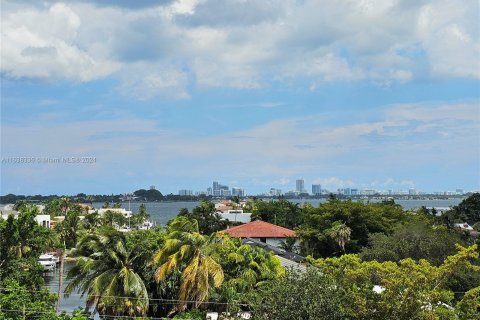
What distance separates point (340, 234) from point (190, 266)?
24.5m

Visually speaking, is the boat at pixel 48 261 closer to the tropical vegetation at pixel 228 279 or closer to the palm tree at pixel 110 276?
the tropical vegetation at pixel 228 279

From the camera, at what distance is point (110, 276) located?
23.5m

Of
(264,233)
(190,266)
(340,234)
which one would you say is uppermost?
(190,266)

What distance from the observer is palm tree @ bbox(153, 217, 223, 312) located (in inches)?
930

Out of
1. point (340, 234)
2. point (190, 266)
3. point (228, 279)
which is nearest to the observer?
point (190, 266)

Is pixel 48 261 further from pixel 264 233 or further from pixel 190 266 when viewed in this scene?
pixel 190 266

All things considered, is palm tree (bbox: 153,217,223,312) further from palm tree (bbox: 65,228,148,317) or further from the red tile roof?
the red tile roof

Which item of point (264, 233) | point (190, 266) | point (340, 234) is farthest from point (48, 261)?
point (190, 266)

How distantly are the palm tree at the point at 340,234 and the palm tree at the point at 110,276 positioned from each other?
2414 centimetres

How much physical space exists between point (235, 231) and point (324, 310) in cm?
4105

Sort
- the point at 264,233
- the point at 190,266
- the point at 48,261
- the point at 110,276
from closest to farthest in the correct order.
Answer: the point at 110,276
the point at 190,266
the point at 264,233
the point at 48,261

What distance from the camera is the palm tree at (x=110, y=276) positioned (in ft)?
75.3

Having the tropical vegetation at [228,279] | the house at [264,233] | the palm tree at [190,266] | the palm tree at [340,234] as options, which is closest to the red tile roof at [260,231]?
the house at [264,233]

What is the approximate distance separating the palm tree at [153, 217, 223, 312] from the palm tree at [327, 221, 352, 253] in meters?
22.8
